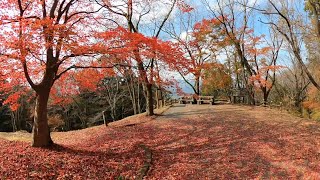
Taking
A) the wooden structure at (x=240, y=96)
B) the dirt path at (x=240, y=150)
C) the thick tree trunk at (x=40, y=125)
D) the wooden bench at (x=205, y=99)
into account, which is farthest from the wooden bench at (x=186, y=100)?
the thick tree trunk at (x=40, y=125)

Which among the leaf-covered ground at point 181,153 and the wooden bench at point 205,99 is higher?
the wooden bench at point 205,99

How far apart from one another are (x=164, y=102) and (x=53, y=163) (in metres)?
21.1

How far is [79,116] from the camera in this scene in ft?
121

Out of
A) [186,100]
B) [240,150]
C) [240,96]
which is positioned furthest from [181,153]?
[240,96]

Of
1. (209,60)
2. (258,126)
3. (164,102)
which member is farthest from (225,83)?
(258,126)

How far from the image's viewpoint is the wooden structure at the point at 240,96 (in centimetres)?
3237

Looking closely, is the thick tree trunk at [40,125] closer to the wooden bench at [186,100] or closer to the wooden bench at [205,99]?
the wooden bench at [205,99]

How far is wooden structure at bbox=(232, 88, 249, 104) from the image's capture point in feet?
106

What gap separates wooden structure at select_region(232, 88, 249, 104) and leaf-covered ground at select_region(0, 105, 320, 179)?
15.8 metres

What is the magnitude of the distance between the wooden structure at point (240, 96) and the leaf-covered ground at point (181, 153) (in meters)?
15.8

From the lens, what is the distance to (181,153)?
37.1 ft

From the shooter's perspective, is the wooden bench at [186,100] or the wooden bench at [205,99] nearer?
the wooden bench at [205,99]

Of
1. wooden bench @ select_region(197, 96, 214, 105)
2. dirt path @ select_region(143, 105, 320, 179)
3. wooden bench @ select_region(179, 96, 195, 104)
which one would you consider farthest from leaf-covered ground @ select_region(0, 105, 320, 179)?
wooden bench @ select_region(179, 96, 195, 104)

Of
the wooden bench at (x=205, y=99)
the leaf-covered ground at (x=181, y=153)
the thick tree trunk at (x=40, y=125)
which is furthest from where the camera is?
the wooden bench at (x=205, y=99)
